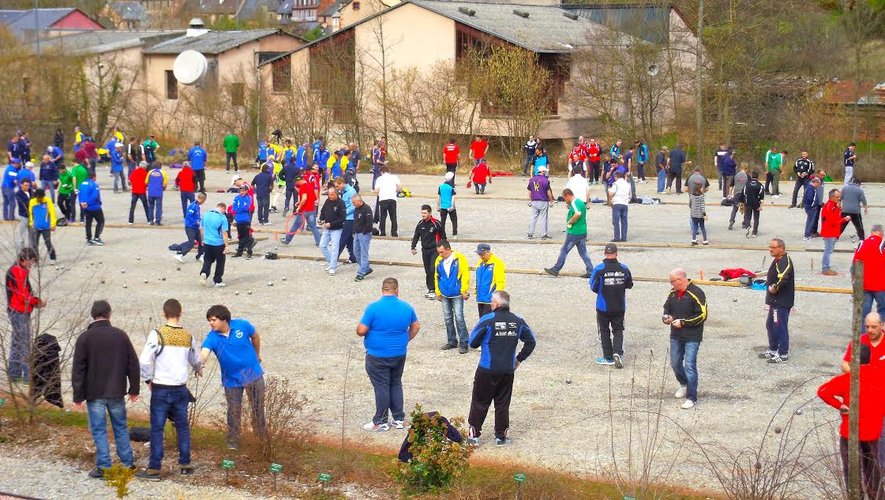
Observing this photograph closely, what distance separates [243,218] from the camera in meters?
21.3

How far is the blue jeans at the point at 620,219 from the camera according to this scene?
22.9 metres

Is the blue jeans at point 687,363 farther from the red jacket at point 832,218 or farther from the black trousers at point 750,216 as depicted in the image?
the black trousers at point 750,216

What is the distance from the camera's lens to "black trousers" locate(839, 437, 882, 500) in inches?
337

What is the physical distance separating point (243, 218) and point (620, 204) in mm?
7640

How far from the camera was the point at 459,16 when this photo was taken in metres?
43.5

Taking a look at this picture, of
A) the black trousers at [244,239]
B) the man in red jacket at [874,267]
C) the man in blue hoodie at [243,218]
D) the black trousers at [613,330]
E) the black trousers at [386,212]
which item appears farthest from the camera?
the black trousers at [386,212]

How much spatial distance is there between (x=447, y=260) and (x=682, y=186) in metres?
20.6

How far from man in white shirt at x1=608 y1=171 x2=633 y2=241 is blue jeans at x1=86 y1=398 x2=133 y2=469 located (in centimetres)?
1443

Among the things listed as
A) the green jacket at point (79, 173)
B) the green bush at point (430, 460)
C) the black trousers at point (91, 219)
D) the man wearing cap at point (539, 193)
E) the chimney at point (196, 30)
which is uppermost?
the chimney at point (196, 30)

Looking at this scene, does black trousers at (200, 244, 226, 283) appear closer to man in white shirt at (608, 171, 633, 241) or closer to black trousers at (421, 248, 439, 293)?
black trousers at (421, 248, 439, 293)

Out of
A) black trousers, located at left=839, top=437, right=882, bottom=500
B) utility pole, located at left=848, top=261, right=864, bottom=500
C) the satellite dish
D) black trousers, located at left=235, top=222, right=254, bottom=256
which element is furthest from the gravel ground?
the satellite dish

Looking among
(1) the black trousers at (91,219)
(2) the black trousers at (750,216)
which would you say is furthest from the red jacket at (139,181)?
(2) the black trousers at (750,216)

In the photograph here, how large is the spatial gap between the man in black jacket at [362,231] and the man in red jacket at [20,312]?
7335 mm

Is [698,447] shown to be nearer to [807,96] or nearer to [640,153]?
[640,153]
